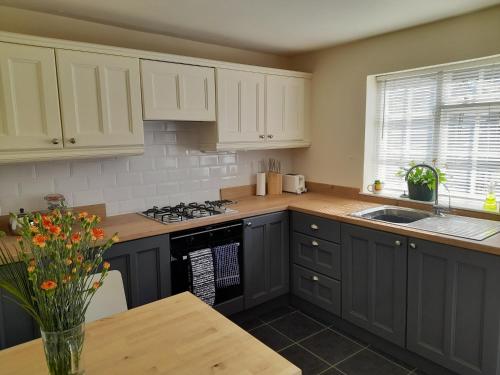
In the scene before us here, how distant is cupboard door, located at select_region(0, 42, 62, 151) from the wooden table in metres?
Result: 1.31

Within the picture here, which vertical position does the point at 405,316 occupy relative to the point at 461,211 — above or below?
below

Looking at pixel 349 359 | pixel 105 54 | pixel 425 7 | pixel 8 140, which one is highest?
pixel 425 7

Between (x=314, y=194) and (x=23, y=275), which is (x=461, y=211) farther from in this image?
(x=23, y=275)

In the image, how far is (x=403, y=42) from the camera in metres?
2.85

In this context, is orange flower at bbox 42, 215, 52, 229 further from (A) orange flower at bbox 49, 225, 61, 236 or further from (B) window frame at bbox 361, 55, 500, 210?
(B) window frame at bbox 361, 55, 500, 210

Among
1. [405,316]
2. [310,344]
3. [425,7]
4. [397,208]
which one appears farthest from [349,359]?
[425,7]

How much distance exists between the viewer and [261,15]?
7.97 feet

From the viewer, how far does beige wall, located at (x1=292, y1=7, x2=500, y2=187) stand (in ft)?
8.12

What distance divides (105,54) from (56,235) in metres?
1.84

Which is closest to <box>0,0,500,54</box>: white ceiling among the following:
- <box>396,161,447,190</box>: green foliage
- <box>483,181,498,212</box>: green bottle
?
<box>396,161,447,190</box>: green foliage

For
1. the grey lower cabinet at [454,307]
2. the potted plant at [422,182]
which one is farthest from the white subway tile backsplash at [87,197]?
the potted plant at [422,182]

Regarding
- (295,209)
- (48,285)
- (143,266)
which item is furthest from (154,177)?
(48,285)

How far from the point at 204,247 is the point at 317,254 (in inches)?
36.8

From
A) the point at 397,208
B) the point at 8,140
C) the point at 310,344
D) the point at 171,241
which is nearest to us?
the point at 8,140
